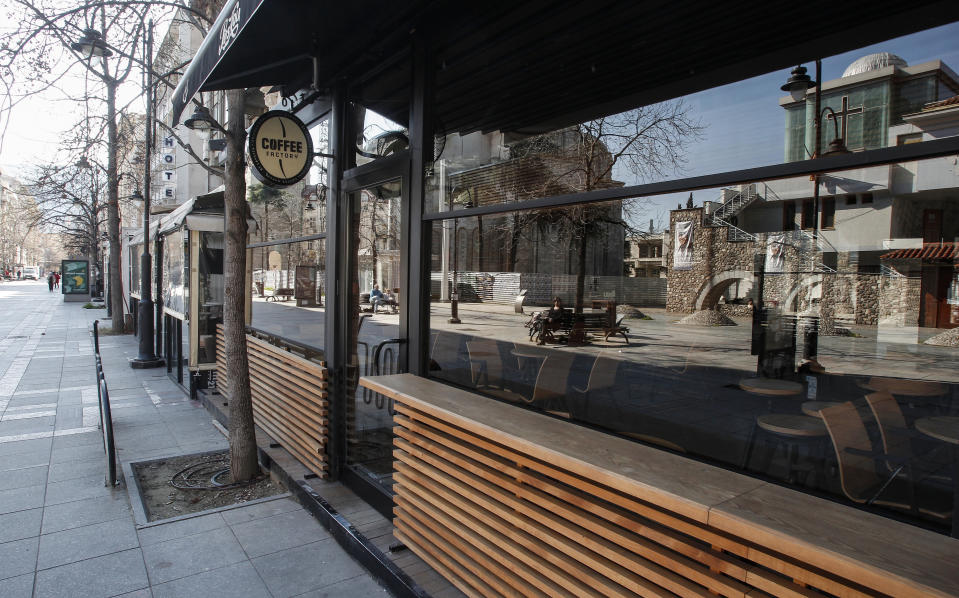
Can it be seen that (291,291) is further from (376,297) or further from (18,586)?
(18,586)

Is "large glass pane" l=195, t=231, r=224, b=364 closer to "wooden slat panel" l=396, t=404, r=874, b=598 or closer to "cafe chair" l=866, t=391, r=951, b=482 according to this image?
"wooden slat panel" l=396, t=404, r=874, b=598

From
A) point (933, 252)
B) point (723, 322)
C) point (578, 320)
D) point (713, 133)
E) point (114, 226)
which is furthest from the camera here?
point (114, 226)

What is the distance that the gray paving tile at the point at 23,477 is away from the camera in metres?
4.77

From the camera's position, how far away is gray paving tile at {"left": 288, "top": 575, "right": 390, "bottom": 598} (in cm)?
324

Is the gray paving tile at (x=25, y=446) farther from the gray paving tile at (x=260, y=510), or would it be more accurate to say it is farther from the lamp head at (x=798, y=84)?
the lamp head at (x=798, y=84)

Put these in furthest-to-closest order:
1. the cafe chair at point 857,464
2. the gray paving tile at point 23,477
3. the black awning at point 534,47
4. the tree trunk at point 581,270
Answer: the gray paving tile at point 23,477, the tree trunk at point 581,270, the black awning at point 534,47, the cafe chair at point 857,464

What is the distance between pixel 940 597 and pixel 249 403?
5.05m

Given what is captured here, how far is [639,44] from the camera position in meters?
3.02

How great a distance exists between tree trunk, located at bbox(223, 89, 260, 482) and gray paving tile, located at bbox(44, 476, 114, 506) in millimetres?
1016

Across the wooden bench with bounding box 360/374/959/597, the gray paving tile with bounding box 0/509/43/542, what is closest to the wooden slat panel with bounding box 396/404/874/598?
the wooden bench with bounding box 360/374/959/597

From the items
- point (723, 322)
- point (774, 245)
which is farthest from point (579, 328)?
point (723, 322)

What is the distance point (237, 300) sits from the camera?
498 cm

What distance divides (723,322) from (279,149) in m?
6.24

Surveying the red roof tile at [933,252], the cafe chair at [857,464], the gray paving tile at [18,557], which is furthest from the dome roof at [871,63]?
the gray paving tile at [18,557]
